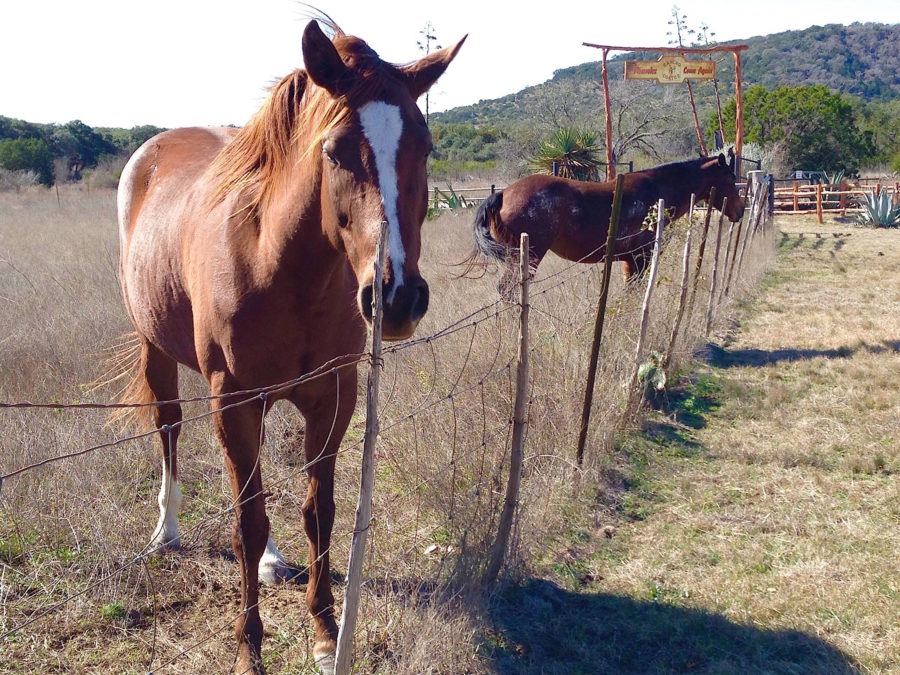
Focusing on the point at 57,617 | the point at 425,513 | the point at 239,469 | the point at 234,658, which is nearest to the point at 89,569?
the point at 57,617

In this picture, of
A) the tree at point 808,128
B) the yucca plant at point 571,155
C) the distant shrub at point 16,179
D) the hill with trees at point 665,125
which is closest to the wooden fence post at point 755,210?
the hill with trees at point 665,125

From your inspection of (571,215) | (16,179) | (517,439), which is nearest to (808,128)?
(571,215)

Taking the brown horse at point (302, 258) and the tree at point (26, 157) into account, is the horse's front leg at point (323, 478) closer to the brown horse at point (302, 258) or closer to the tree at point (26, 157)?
the brown horse at point (302, 258)

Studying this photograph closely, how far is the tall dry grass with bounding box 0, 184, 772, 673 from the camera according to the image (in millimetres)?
2818

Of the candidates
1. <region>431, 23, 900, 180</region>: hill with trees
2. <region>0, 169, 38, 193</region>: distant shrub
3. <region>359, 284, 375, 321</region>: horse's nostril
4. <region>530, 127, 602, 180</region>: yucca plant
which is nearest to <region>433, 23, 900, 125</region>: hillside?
<region>431, 23, 900, 180</region>: hill with trees

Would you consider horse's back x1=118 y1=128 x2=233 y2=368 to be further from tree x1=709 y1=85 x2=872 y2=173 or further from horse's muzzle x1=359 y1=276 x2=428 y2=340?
tree x1=709 y1=85 x2=872 y2=173

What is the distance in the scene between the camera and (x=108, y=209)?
16.1 metres

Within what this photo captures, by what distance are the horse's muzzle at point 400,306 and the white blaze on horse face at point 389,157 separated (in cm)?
1

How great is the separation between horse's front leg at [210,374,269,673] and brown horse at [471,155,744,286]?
16.5 ft

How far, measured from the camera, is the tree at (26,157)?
25.3 meters

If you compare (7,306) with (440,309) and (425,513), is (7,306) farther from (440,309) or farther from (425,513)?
(425,513)

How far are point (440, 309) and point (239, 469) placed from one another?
4.51 metres

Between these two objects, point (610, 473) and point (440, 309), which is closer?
point (610, 473)

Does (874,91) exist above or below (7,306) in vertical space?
above
